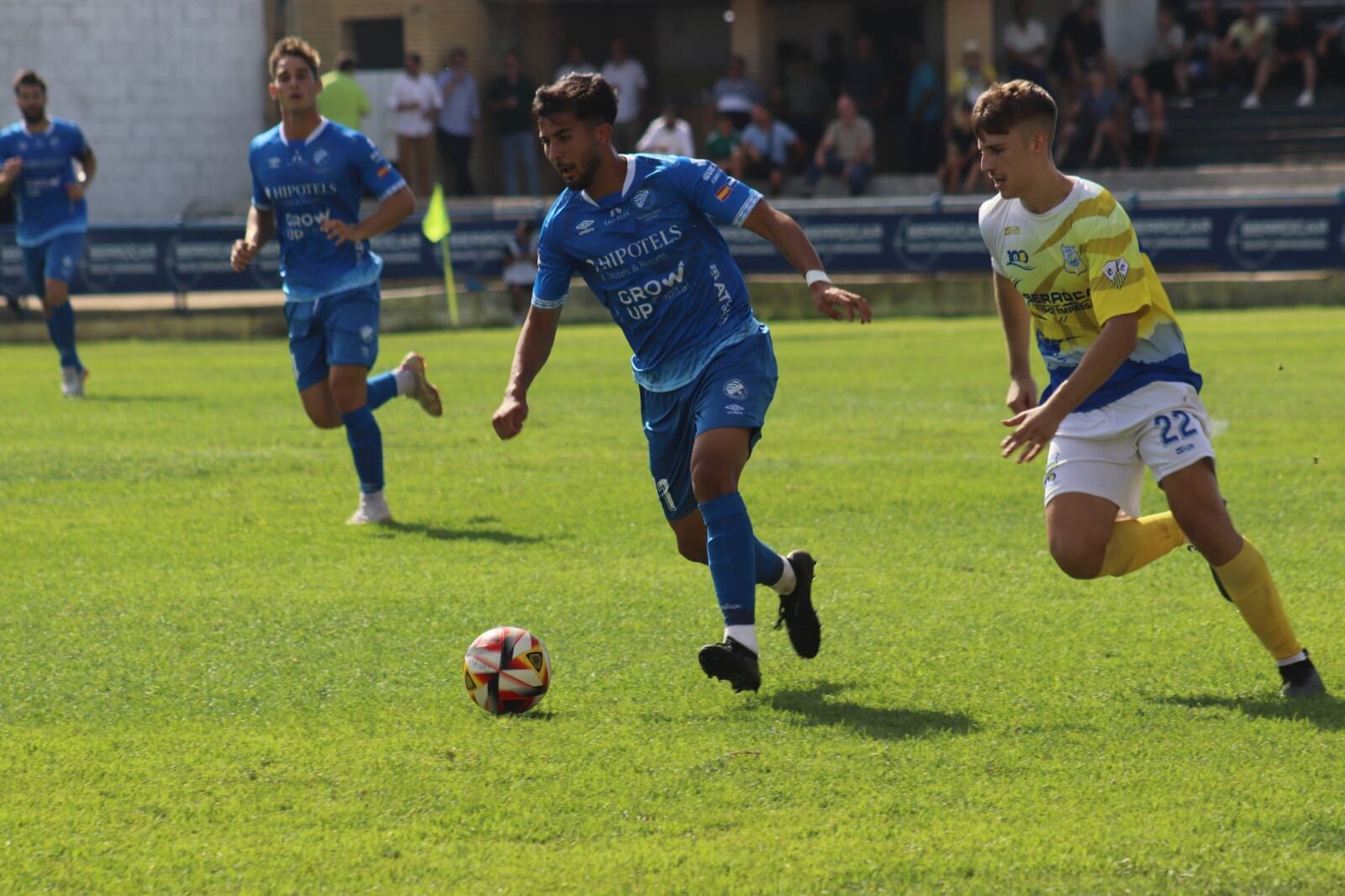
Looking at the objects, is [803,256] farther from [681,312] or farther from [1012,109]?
[1012,109]

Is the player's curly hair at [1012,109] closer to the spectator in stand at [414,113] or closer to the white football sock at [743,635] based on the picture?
the white football sock at [743,635]

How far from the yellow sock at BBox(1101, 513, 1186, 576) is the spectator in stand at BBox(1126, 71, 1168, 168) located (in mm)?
22906

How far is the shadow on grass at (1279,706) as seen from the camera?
203 inches

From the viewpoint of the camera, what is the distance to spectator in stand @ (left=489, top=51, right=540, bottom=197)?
A: 29.4 m

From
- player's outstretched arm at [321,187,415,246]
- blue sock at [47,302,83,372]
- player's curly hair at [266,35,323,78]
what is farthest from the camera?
blue sock at [47,302,83,372]

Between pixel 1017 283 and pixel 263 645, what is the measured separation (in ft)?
9.77

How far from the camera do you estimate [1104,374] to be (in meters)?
5.12

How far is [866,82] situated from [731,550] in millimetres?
25216

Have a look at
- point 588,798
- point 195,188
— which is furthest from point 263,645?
point 195,188

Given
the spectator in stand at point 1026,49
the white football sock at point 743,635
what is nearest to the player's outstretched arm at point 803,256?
the white football sock at point 743,635

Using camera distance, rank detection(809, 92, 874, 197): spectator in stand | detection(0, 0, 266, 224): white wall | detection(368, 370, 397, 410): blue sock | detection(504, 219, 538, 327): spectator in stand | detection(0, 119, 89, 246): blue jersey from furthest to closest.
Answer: detection(0, 0, 266, 224): white wall
detection(809, 92, 874, 197): spectator in stand
detection(504, 219, 538, 327): spectator in stand
detection(0, 119, 89, 246): blue jersey
detection(368, 370, 397, 410): blue sock

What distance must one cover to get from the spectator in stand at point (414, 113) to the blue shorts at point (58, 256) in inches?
541

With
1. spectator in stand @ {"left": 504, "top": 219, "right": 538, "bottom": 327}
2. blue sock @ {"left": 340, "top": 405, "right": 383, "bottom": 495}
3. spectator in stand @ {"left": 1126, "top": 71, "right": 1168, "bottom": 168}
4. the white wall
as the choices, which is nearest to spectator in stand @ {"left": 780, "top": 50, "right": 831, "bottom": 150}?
spectator in stand @ {"left": 1126, "top": 71, "right": 1168, "bottom": 168}

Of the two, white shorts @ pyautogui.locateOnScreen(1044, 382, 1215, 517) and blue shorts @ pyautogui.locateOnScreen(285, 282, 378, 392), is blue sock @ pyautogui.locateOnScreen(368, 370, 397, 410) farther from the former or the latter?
white shorts @ pyautogui.locateOnScreen(1044, 382, 1215, 517)
